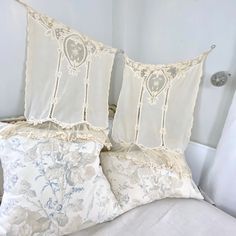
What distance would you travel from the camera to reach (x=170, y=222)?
108cm

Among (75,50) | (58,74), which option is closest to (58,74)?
(58,74)

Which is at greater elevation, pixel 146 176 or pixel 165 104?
pixel 165 104

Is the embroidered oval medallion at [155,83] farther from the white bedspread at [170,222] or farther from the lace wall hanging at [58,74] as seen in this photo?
the white bedspread at [170,222]

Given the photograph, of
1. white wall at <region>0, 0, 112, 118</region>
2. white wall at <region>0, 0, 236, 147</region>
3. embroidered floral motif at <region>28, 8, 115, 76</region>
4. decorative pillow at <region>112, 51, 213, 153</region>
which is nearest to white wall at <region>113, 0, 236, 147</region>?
white wall at <region>0, 0, 236, 147</region>

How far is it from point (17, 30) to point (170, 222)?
3.82 ft

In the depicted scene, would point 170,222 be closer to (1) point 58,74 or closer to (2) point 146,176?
(2) point 146,176

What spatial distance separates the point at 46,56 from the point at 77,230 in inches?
32.8

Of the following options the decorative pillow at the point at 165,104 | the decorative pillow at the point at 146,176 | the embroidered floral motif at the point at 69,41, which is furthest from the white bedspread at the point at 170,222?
the embroidered floral motif at the point at 69,41

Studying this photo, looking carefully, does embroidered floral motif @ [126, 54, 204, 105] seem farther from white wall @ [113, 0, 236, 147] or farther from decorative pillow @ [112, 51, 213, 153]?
white wall @ [113, 0, 236, 147]

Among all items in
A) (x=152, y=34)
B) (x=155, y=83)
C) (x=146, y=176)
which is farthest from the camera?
(x=152, y=34)

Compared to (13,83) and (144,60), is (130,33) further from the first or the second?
(13,83)

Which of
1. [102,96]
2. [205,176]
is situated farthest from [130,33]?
[205,176]

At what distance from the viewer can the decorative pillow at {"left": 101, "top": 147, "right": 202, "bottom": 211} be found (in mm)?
1161

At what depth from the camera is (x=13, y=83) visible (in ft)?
4.22
